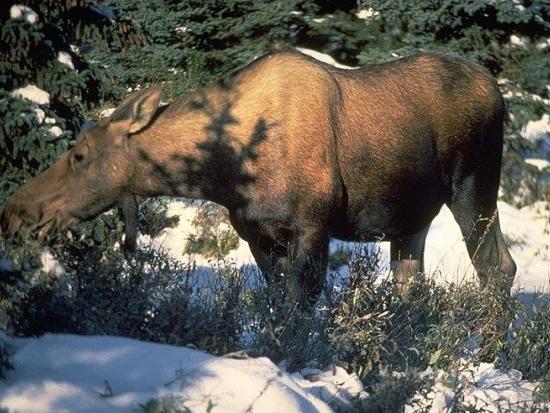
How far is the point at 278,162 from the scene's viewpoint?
6.83m

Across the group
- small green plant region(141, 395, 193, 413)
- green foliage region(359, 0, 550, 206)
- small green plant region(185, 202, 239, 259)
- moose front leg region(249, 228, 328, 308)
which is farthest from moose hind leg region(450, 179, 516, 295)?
small green plant region(141, 395, 193, 413)

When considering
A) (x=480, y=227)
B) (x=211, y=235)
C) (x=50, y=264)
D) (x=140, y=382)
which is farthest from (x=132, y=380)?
(x=211, y=235)

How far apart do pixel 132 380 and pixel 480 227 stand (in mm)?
4642

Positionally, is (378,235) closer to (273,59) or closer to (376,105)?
(376,105)

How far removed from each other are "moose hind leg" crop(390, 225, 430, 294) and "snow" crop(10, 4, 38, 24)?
3.52 metres

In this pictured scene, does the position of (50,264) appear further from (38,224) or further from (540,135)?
(540,135)

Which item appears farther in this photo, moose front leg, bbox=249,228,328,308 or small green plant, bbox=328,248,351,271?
small green plant, bbox=328,248,351,271

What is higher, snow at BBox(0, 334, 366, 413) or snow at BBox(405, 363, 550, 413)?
snow at BBox(0, 334, 366, 413)

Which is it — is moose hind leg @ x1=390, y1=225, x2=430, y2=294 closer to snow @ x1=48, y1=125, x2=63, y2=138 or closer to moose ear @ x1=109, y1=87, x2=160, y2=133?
moose ear @ x1=109, y1=87, x2=160, y2=133

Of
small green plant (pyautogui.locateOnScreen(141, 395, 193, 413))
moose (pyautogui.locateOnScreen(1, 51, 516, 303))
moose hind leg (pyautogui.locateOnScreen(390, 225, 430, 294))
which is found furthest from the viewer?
moose hind leg (pyautogui.locateOnScreen(390, 225, 430, 294))

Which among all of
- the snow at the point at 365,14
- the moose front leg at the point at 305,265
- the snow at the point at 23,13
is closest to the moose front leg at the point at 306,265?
the moose front leg at the point at 305,265

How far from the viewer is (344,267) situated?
1073 cm

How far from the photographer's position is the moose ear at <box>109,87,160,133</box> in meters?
7.03

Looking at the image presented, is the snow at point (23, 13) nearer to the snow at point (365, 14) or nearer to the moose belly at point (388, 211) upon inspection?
the moose belly at point (388, 211)
